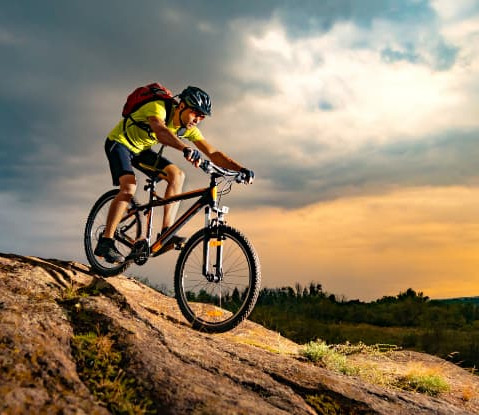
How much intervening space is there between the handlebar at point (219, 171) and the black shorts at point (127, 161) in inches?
53.0

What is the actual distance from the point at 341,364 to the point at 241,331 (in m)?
2.26

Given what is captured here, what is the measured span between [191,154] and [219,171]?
0.53m

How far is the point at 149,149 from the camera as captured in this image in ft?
28.2

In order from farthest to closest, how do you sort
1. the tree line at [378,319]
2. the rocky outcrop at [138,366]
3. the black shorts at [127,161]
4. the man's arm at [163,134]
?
the tree line at [378,319]
the black shorts at [127,161]
the man's arm at [163,134]
the rocky outcrop at [138,366]

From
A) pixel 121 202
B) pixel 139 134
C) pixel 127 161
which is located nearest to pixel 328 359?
pixel 121 202

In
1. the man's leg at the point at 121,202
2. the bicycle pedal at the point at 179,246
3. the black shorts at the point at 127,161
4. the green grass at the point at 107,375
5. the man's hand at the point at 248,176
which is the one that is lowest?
the green grass at the point at 107,375

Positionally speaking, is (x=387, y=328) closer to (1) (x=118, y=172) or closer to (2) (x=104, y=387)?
(1) (x=118, y=172)

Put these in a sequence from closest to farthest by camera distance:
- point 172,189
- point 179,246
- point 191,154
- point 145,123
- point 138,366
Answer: point 138,366 → point 191,154 → point 179,246 → point 145,123 → point 172,189

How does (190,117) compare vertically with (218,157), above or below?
above

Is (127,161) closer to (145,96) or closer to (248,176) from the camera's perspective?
(145,96)

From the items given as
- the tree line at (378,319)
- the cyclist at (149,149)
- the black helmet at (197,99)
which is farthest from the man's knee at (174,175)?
the tree line at (378,319)

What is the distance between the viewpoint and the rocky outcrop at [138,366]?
4.43 metres

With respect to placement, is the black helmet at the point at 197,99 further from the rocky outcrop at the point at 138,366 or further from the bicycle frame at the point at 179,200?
the rocky outcrop at the point at 138,366

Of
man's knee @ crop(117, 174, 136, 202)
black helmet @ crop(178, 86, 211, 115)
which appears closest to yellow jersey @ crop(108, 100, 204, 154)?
black helmet @ crop(178, 86, 211, 115)
